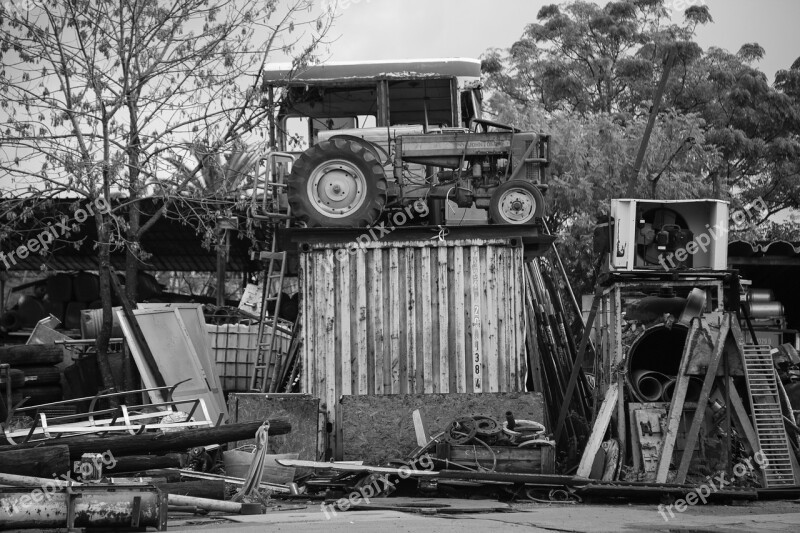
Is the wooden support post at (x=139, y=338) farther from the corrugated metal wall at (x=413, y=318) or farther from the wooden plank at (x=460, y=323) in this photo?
the wooden plank at (x=460, y=323)

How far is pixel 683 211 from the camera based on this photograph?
38.1 ft

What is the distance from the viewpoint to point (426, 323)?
1193 centimetres

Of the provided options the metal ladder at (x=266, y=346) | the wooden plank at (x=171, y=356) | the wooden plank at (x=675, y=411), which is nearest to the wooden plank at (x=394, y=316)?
the metal ladder at (x=266, y=346)

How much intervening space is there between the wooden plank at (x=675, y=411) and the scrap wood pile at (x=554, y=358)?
75.0 inches

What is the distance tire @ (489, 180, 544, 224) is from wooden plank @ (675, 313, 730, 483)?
274 cm

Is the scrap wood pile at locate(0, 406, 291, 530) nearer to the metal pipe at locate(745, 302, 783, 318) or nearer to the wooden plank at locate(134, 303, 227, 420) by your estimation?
the wooden plank at locate(134, 303, 227, 420)

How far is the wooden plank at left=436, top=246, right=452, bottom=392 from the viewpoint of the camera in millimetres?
11836

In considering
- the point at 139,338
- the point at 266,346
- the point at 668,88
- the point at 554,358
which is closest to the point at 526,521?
the point at 554,358

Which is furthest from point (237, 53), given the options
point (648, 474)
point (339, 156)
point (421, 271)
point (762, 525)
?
point (762, 525)

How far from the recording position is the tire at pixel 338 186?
482 inches

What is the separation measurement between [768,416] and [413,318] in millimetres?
4087

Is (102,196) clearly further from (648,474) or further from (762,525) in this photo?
(762,525)

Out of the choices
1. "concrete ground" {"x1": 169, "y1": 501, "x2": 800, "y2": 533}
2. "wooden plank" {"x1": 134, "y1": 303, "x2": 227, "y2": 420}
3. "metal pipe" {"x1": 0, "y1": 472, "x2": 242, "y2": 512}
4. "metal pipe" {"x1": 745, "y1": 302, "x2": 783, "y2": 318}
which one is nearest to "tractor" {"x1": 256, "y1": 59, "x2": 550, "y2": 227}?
"wooden plank" {"x1": 134, "y1": 303, "x2": 227, "y2": 420}

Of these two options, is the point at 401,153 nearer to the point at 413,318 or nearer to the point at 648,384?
the point at 413,318
